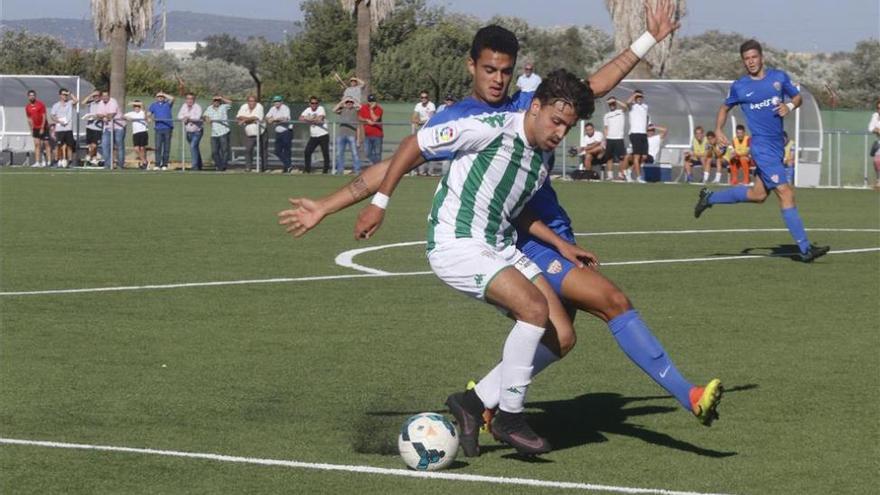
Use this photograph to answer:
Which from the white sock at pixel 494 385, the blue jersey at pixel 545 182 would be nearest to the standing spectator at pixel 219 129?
the blue jersey at pixel 545 182

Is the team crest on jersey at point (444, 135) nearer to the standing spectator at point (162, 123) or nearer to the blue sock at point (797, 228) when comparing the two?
the blue sock at point (797, 228)

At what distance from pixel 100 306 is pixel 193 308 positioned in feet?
2.39

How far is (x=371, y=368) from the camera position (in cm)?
1021

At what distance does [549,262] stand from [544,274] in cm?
8

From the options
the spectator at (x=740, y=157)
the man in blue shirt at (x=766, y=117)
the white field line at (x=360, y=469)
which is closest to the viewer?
the white field line at (x=360, y=469)

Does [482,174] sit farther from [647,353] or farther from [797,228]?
[797,228]

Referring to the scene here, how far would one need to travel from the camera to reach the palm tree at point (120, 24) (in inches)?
1828

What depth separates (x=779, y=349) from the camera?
11250mm

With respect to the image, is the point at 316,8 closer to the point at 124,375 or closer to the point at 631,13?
the point at 631,13

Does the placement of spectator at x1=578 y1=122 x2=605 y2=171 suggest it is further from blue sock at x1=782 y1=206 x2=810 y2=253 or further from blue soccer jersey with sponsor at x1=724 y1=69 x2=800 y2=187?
blue sock at x1=782 y1=206 x2=810 y2=253

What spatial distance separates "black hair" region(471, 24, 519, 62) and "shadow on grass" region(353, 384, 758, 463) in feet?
6.11

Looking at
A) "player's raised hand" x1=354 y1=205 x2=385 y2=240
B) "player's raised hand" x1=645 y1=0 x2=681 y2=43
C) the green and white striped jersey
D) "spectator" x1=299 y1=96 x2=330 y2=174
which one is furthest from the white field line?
"spectator" x1=299 y1=96 x2=330 y2=174

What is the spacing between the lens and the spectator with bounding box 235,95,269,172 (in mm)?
38719

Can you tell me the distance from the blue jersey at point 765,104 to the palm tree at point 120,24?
30.6m
